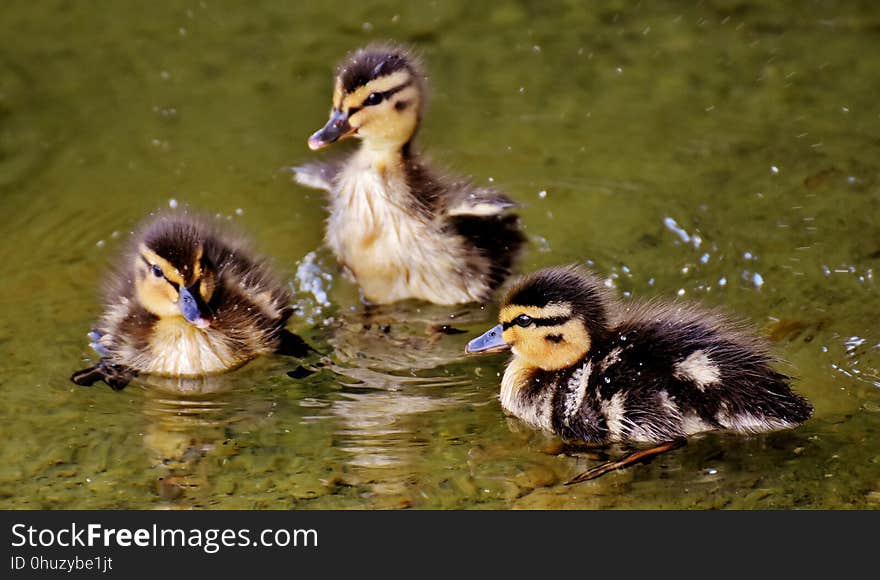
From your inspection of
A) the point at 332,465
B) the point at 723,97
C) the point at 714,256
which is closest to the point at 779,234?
the point at 714,256

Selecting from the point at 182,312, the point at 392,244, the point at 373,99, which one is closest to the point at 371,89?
the point at 373,99

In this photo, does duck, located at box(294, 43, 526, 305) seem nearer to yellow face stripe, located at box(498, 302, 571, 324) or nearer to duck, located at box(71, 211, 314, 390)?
duck, located at box(71, 211, 314, 390)

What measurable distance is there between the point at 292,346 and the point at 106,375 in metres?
0.56

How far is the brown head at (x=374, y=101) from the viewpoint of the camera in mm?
4332

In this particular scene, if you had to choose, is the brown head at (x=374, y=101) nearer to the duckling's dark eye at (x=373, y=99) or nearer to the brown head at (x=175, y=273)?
the duckling's dark eye at (x=373, y=99)

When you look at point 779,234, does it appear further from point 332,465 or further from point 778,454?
point 332,465

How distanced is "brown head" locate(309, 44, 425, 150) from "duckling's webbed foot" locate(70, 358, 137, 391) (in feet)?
2.94

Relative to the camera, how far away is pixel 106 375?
13.0 feet

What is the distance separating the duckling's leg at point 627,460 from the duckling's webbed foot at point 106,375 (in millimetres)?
1358

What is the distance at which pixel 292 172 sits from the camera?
5145mm

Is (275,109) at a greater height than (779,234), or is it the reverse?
(275,109)
